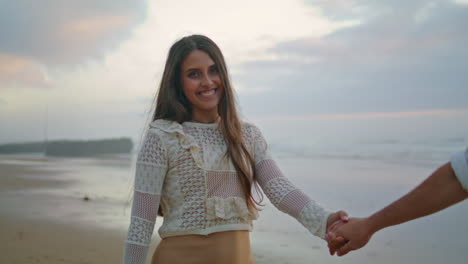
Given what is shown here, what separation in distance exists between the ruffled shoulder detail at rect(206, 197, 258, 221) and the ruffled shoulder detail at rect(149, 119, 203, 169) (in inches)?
7.2

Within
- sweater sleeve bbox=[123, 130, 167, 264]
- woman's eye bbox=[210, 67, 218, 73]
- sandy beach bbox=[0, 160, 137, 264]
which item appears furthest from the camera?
sandy beach bbox=[0, 160, 137, 264]

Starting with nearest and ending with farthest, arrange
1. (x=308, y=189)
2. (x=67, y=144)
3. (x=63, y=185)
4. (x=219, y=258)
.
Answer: (x=219, y=258) < (x=308, y=189) < (x=63, y=185) < (x=67, y=144)

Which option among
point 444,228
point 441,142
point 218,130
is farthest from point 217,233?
point 441,142

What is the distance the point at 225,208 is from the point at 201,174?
194 mm

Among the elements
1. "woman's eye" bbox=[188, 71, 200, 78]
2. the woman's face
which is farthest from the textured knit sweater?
"woman's eye" bbox=[188, 71, 200, 78]

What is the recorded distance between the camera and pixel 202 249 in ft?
6.82

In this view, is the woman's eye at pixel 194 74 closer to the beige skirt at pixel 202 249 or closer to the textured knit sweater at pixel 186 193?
the textured knit sweater at pixel 186 193

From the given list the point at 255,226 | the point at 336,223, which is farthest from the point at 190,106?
the point at 255,226

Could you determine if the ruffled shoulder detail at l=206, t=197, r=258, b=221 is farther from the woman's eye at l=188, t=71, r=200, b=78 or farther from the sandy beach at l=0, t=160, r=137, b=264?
the sandy beach at l=0, t=160, r=137, b=264

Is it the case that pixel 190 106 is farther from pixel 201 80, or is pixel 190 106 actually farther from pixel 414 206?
pixel 414 206

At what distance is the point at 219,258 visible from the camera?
6.82 feet

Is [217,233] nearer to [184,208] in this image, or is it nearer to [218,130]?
[184,208]

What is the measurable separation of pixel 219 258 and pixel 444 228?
4040mm

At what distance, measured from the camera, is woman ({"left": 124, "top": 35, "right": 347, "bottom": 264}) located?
6.83 feet
